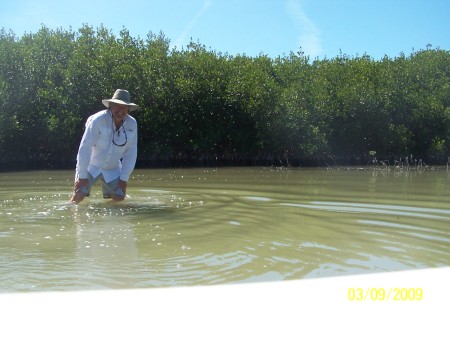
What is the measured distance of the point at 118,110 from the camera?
24.7 feet

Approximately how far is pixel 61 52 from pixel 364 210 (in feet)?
57.1

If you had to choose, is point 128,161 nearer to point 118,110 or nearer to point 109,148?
point 109,148

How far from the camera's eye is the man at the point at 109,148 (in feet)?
24.6

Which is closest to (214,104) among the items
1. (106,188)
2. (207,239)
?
(106,188)

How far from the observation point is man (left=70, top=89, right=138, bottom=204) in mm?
7512

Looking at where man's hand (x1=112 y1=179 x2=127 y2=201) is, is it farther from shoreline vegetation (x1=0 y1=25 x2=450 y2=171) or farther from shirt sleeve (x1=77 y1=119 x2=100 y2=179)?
shoreline vegetation (x1=0 y1=25 x2=450 y2=171)

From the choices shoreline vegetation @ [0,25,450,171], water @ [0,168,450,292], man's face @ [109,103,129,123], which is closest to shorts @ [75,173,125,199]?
water @ [0,168,450,292]

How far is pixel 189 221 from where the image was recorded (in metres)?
6.59

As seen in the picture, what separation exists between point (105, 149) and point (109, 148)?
5 centimetres

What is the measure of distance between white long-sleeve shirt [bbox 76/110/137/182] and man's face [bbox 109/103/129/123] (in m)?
0.10

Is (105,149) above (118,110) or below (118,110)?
below

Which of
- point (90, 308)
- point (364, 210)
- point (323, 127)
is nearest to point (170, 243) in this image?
point (90, 308)

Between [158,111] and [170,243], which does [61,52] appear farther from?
[170,243]

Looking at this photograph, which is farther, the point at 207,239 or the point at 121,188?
the point at 121,188
